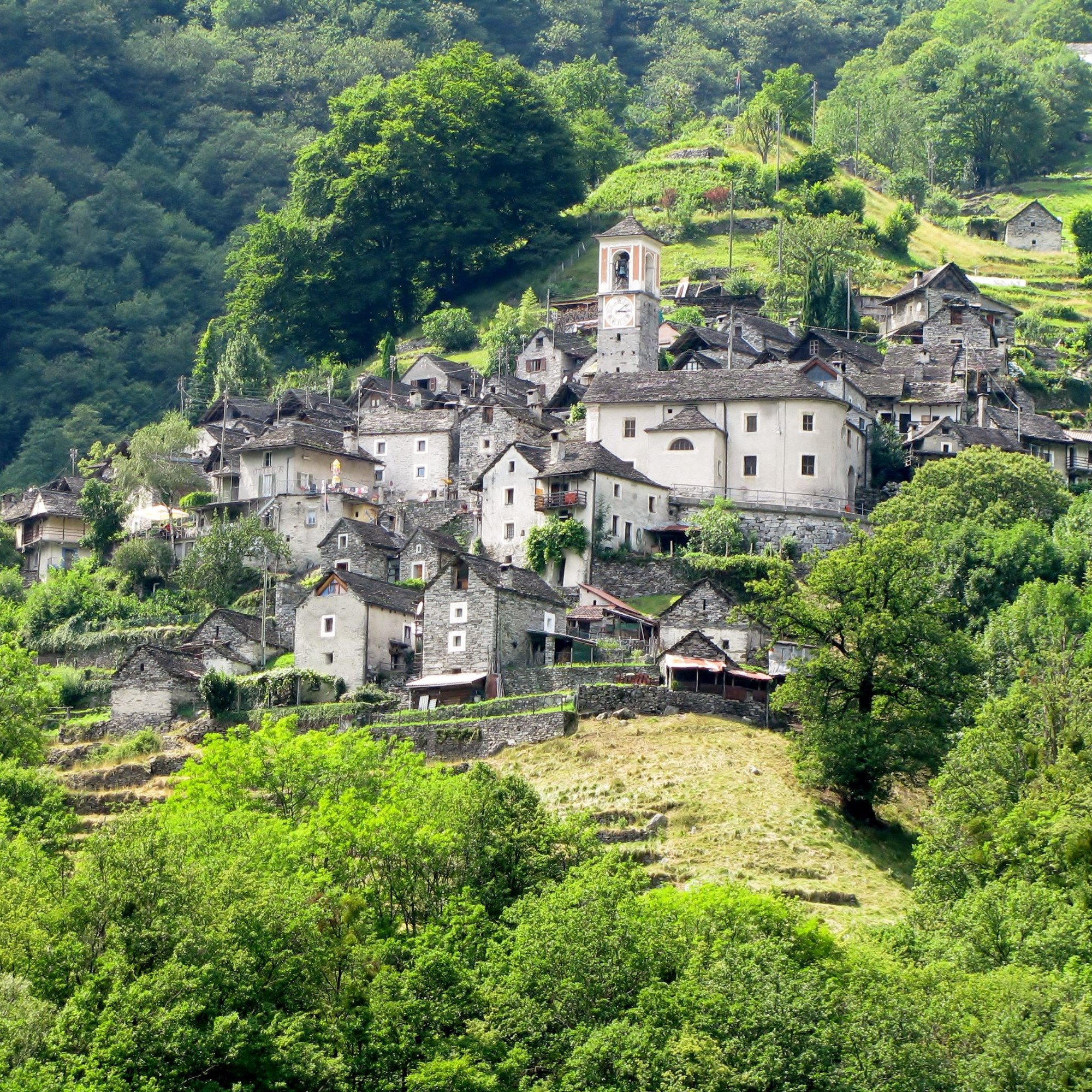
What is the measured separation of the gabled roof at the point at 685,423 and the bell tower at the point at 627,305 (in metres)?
10.5

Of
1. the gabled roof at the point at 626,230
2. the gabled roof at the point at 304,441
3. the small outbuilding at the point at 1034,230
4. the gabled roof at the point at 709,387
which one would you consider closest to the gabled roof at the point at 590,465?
the gabled roof at the point at 709,387

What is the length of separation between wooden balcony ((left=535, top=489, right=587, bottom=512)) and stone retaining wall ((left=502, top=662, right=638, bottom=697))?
12.3 m

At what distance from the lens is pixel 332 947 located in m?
55.4

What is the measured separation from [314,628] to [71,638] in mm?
14147

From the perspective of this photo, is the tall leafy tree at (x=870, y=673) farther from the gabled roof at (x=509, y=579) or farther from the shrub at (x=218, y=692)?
the shrub at (x=218, y=692)

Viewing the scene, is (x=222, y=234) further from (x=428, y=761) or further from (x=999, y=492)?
(x=428, y=761)

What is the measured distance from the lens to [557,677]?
75812 millimetres

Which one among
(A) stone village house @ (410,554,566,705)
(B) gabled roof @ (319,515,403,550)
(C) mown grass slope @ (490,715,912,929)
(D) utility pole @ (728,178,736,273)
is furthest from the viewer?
(D) utility pole @ (728,178,736,273)

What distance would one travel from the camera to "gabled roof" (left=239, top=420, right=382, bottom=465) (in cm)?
9931

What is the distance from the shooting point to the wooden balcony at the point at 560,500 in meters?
87.5

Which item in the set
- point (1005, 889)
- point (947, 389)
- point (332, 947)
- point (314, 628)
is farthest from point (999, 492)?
point (332, 947)

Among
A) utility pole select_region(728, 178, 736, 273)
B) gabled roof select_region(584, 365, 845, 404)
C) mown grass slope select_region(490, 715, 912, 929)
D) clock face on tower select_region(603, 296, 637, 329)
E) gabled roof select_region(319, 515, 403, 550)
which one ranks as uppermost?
utility pole select_region(728, 178, 736, 273)

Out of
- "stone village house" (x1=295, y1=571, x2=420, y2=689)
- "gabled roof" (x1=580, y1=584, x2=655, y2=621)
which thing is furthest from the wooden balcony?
"stone village house" (x1=295, y1=571, x2=420, y2=689)

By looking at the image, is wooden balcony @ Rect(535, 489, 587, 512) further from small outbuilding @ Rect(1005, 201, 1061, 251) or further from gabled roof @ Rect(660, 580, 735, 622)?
small outbuilding @ Rect(1005, 201, 1061, 251)
